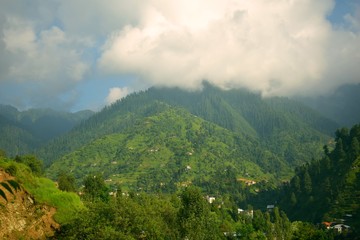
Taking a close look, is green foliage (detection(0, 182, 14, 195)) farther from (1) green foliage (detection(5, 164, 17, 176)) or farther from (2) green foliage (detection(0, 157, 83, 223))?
(1) green foliage (detection(5, 164, 17, 176))

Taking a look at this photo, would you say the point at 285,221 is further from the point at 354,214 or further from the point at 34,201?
the point at 34,201

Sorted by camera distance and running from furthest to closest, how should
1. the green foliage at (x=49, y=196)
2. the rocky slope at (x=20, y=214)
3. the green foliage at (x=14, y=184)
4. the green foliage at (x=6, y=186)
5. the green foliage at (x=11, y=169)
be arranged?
the green foliage at (x=11, y=169) → the green foliage at (x=49, y=196) → the green foliage at (x=14, y=184) → the green foliage at (x=6, y=186) → the rocky slope at (x=20, y=214)

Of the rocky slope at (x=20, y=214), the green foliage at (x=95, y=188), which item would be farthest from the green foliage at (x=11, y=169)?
the green foliage at (x=95, y=188)

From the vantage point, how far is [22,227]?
49875 mm

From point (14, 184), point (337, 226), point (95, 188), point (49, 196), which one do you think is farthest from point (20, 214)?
point (337, 226)

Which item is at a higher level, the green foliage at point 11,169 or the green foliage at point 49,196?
the green foliage at point 11,169

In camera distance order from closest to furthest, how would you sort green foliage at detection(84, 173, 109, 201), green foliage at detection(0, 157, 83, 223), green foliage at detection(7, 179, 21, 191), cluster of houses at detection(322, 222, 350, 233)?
green foliage at detection(7, 179, 21, 191) → green foliage at detection(0, 157, 83, 223) → green foliage at detection(84, 173, 109, 201) → cluster of houses at detection(322, 222, 350, 233)

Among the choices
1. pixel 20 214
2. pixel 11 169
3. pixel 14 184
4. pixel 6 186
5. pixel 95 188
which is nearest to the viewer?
pixel 20 214

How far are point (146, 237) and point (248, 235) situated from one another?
260 feet

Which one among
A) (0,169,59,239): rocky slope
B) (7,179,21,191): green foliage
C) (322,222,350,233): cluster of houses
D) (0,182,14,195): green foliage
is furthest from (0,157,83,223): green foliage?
(322,222,350,233): cluster of houses

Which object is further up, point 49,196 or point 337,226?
point 49,196

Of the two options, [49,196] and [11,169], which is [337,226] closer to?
[49,196]

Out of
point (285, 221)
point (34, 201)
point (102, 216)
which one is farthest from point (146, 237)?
point (285, 221)

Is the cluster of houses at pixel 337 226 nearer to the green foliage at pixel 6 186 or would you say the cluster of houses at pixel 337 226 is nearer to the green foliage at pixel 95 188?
the green foliage at pixel 95 188
